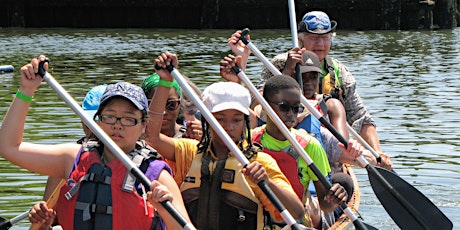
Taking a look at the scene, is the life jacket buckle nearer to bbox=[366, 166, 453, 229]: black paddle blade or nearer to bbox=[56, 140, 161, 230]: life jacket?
bbox=[56, 140, 161, 230]: life jacket

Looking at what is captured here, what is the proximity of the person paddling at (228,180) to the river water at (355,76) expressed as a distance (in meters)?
3.68

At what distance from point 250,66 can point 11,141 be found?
1830cm

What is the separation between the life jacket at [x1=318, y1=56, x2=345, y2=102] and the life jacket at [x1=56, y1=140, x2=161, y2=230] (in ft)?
13.5

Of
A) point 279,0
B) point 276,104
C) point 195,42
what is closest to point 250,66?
point 195,42

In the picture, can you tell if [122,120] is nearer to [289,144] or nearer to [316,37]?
[289,144]

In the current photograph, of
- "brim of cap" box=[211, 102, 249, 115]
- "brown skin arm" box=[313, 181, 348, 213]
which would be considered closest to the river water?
"brown skin arm" box=[313, 181, 348, 213]

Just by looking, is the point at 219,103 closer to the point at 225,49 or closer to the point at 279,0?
the point at 225,49

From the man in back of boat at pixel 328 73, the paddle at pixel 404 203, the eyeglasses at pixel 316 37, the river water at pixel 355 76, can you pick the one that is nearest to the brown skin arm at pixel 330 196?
the paddle at pixel 404 203

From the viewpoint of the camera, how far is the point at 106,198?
5.20 metres

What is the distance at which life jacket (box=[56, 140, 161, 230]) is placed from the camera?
17.0ft

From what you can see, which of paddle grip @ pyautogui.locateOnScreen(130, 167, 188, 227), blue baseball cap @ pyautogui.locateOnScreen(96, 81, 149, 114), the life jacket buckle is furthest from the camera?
the life jacket buckle

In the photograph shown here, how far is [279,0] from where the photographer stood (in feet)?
121

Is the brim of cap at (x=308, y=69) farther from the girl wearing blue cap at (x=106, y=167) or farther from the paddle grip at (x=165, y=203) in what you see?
the paddle grip at (x=165, y=203)

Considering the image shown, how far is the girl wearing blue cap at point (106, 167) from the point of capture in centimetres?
518
